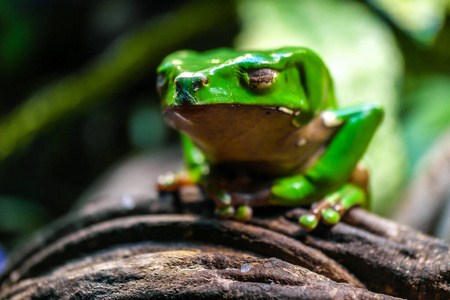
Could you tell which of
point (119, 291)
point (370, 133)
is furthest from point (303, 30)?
point (119, 291)

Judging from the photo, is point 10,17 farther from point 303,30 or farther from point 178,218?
point 178,218

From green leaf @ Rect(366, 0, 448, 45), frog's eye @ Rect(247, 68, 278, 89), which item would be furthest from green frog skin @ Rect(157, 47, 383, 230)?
green leaf @ Rect(366, 0, 448, 45)

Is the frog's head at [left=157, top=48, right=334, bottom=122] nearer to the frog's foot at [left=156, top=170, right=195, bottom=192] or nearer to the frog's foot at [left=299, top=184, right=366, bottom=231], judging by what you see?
the frog's foot at [left=299, top=184, right=366, bottom=231]

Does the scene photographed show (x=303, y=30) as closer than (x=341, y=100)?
Result: No

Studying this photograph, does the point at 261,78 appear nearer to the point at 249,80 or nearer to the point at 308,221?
the point at 249,80

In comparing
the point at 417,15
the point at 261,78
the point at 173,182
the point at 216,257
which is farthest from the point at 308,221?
the point at 417,15
